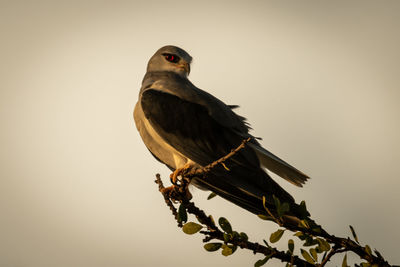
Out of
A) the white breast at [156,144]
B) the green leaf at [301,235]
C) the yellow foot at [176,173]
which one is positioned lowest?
the green leaf at [301,235]

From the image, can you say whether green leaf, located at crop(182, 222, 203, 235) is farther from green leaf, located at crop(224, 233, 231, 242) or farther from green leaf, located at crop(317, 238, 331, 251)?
green leaf, located at crop(317, 238, 331, 251)

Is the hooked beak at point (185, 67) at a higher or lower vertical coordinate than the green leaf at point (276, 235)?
higher

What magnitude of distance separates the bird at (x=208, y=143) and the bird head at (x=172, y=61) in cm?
66

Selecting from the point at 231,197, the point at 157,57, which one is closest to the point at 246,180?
the point at 231,197

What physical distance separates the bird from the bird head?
66cm

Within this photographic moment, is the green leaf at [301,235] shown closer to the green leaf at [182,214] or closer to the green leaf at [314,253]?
the green leaf at [314,253]

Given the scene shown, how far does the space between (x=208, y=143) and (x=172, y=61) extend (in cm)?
207

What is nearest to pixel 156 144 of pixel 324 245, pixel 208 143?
pixel 208 143

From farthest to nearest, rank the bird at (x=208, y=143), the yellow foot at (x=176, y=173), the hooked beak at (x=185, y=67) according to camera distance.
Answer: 1. the hooked beak at (x=185, y=67)
2. the yellow foot at (x=176, y=173)
3. the bird at (x=208, y=143)

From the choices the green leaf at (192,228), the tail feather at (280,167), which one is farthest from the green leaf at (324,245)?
the tail feather at (280,167)

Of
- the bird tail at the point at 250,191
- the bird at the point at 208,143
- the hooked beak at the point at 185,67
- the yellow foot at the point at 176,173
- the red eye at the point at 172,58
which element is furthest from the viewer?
the red eye at the point at 172,58

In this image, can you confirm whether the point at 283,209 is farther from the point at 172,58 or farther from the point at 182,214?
the point at 172,58

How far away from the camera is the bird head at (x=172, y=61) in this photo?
6.55 meters

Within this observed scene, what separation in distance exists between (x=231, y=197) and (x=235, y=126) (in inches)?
34.9
